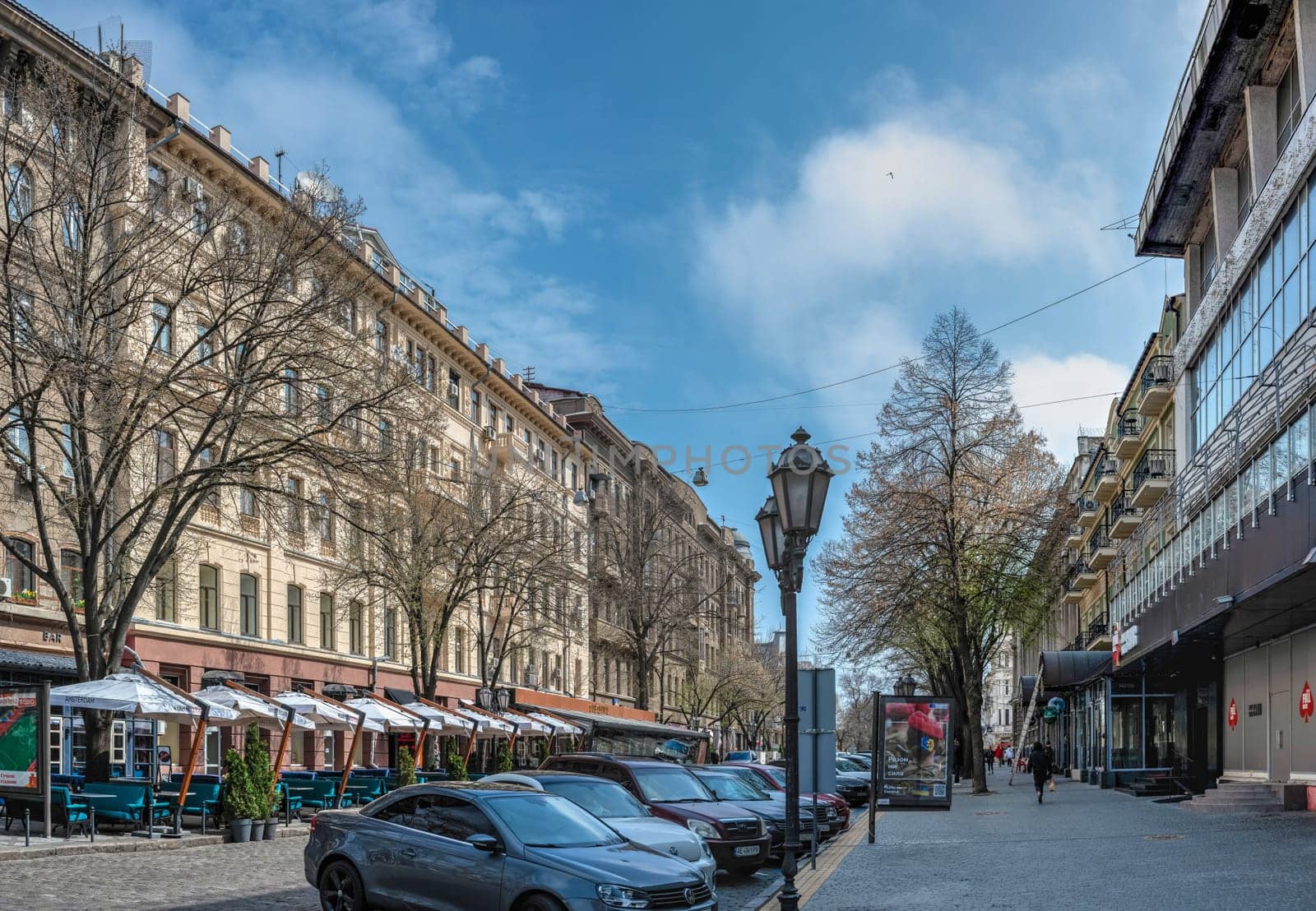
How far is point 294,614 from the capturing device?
138 ft

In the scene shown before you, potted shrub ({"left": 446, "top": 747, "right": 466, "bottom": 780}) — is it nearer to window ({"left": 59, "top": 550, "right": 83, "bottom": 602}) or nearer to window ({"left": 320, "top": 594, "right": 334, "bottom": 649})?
window ({"left": 320, "top": 594, "right": 334, "bottom": 649})

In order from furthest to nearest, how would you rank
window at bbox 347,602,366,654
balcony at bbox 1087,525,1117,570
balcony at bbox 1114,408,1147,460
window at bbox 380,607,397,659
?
balcony at bbox 1087,525,1117,570 → balcony at bbox 1114,408,1147,460 → window at bbox 380,607,397,659 → window at bbox 347,602,366,654

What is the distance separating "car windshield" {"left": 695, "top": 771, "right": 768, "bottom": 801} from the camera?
22.1m

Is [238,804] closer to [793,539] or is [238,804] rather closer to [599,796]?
[599,796]

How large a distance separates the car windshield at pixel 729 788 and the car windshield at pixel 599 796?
523cm

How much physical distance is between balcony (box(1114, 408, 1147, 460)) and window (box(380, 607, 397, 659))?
30806 mm

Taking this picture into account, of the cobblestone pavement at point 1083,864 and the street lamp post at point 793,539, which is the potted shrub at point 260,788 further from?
the street lamp post at point 793,539

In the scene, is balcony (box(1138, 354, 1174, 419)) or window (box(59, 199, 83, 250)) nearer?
window (box(59, 199, 83, 250))

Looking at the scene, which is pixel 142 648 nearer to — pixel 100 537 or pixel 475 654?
pixel 100 537

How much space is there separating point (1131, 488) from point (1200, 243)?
18269 mm

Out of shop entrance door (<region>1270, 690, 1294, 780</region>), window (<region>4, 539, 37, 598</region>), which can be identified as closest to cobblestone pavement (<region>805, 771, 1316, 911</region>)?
shop entrance door (<region>1270, 690, 1294, 780</region>)

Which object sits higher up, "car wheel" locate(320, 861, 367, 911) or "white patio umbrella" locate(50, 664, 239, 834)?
"white patio umbrella" locate(50, 664, 239, 834)

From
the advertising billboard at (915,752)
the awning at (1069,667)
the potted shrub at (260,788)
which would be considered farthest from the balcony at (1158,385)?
the potted shrub at (260,788)

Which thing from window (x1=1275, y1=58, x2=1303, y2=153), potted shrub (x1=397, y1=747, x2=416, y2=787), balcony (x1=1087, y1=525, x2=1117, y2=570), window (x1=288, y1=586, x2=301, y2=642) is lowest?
potted shrub (x1=397, y1=747, x2=416, y2=787)
